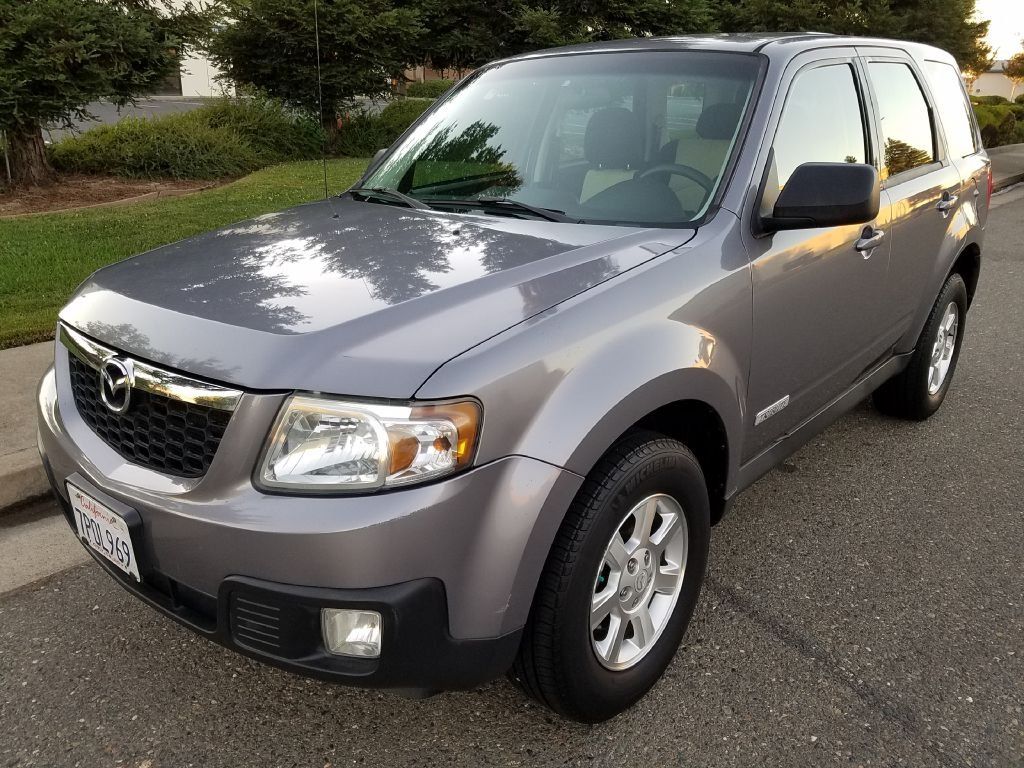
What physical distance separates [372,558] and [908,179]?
289cm

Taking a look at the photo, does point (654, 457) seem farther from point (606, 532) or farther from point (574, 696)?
point (574, 696)

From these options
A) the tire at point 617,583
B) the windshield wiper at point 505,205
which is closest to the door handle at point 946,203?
the windshield wiper at point 505,205

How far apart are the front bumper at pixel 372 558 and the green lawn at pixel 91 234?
3782 mm

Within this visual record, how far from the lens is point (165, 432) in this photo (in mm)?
1971

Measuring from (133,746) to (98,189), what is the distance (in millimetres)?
9618

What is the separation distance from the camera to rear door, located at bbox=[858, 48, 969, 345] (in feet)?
11.3

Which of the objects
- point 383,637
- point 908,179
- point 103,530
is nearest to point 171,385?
point 103,530

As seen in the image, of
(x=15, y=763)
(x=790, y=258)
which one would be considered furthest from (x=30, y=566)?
(x=790, y=258)

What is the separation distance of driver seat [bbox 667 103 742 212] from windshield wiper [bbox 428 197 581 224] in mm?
353

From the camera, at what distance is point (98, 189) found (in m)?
10.4

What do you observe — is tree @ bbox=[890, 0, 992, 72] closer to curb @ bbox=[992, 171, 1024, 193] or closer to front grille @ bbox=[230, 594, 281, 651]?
curb @ bbox=[992, 171, 1024, 193]

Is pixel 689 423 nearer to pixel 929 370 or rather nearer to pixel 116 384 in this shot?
pixel 116 384

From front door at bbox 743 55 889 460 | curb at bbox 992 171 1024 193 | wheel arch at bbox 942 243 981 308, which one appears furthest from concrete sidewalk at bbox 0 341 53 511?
curb at bbox 992 171 1024 193

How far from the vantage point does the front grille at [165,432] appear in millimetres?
1892
